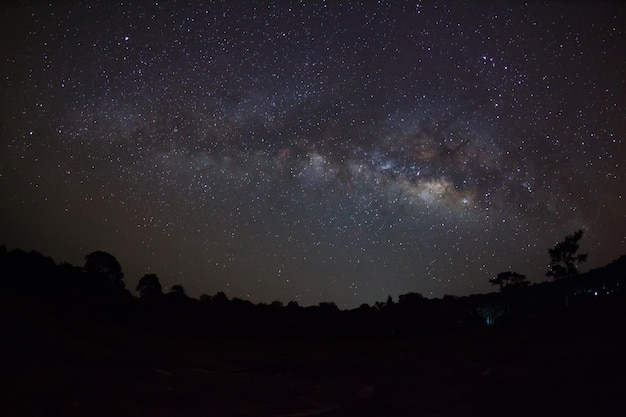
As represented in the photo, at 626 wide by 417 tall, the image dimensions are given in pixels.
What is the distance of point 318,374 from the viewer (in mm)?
22438

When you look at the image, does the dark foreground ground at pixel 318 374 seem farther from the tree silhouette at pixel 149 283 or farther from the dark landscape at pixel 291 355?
the tree silhouette at pixel 149 283

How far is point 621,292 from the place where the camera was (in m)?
21.0

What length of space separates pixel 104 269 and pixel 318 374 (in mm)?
12799

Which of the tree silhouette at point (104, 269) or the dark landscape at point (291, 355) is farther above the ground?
the tree silhouette at point (104, 269)

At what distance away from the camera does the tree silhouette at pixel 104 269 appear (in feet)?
77.5

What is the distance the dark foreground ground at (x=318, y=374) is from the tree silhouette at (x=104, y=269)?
3552mm

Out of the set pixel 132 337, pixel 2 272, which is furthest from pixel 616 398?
pixel 2 272

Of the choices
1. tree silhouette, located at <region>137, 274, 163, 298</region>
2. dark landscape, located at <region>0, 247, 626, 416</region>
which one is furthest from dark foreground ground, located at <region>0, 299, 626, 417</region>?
tree silhouette, located at <region>137, 274, 163, 298</region>

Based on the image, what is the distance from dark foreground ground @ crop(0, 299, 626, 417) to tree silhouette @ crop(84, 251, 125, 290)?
3.55m

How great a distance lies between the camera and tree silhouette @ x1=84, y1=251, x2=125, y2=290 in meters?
23.6

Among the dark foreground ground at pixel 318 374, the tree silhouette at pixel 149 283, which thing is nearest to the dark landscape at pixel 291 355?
the dark foreground ground at pixel 318 374

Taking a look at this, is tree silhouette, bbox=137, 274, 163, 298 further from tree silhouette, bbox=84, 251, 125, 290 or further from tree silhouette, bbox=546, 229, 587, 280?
tree silhouette, bbox=546, 229, 587, 280

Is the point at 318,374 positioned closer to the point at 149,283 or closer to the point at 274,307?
the point at 274,307

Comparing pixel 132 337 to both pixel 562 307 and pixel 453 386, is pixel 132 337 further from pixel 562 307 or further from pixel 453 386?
pixel 562 307
